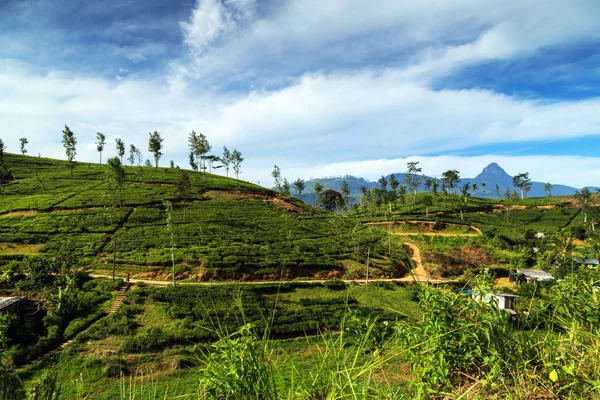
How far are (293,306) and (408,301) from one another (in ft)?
46.5

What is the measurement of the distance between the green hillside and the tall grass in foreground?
25653 millimetres

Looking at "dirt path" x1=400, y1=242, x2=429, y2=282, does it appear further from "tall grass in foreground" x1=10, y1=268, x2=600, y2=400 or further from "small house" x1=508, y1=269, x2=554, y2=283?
"tall grass in foreground" x1=10, y1=268, x2=600, y2=400

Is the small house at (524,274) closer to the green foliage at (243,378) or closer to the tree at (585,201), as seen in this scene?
the tree at (585,201)

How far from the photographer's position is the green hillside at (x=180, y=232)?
124 feet

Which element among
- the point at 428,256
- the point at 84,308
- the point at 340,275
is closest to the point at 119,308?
the point at 84,308

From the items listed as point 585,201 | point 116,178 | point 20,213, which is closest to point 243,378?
point 116,178

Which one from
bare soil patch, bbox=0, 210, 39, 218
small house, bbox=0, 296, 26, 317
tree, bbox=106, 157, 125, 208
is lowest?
small house, bbox=0, 296, 26, 317

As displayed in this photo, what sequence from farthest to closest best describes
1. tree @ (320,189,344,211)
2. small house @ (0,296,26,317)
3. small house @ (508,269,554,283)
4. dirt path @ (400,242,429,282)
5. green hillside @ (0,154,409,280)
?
tree @ (320,189,344,211), dirt path @ (400,242,429,282), small house @ (508,269,554,283), green hillside @ (0,154,409,280), small house @ (0,296,26,317)

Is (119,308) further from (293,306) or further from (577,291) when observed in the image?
(577,291)

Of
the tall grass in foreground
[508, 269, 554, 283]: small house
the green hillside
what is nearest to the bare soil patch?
the green hillside

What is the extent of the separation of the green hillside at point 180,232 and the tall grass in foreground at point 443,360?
25653 millimetres

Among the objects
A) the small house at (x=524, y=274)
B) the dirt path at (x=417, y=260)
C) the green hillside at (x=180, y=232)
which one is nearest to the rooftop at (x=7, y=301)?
the green hillside at (x=180, y=232)

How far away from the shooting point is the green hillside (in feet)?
124

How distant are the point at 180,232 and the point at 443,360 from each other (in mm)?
49503
